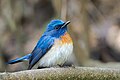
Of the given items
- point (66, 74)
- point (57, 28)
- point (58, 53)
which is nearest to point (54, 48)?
point (58, 53)

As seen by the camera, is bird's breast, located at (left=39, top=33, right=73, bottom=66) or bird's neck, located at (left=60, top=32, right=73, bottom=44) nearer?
bird's breast, located at (left=39, top=33, right=73, bottom=66)

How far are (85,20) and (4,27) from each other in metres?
1.92

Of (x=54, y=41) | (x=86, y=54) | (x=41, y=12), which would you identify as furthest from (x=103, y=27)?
(x=54, y=41)

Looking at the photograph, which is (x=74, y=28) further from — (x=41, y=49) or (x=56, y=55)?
(x=56, y=55)

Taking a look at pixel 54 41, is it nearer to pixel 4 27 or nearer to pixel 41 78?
pixel 41 78

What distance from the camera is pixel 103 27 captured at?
9562 millimetres

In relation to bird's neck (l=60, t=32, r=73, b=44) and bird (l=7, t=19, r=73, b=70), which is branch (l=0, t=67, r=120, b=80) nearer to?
bird (l=7, t=19, r=73, b=70)

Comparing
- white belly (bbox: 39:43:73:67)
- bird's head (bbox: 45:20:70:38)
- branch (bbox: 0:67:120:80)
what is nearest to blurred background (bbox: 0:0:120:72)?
bird's head (bbox: 45:20:70:38)

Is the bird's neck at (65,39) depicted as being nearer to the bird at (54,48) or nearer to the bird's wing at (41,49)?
the bird at (54,48)

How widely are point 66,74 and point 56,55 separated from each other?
3.40ft

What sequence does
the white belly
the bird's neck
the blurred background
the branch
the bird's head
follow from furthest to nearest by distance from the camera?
1. the blurred background
2. the bird's head
3. the bird's neck
4. the white belly
5. the branch

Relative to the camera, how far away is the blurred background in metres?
7.15

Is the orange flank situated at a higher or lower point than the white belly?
higher

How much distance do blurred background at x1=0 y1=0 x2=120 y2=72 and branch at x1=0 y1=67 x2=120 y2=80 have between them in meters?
2.70
